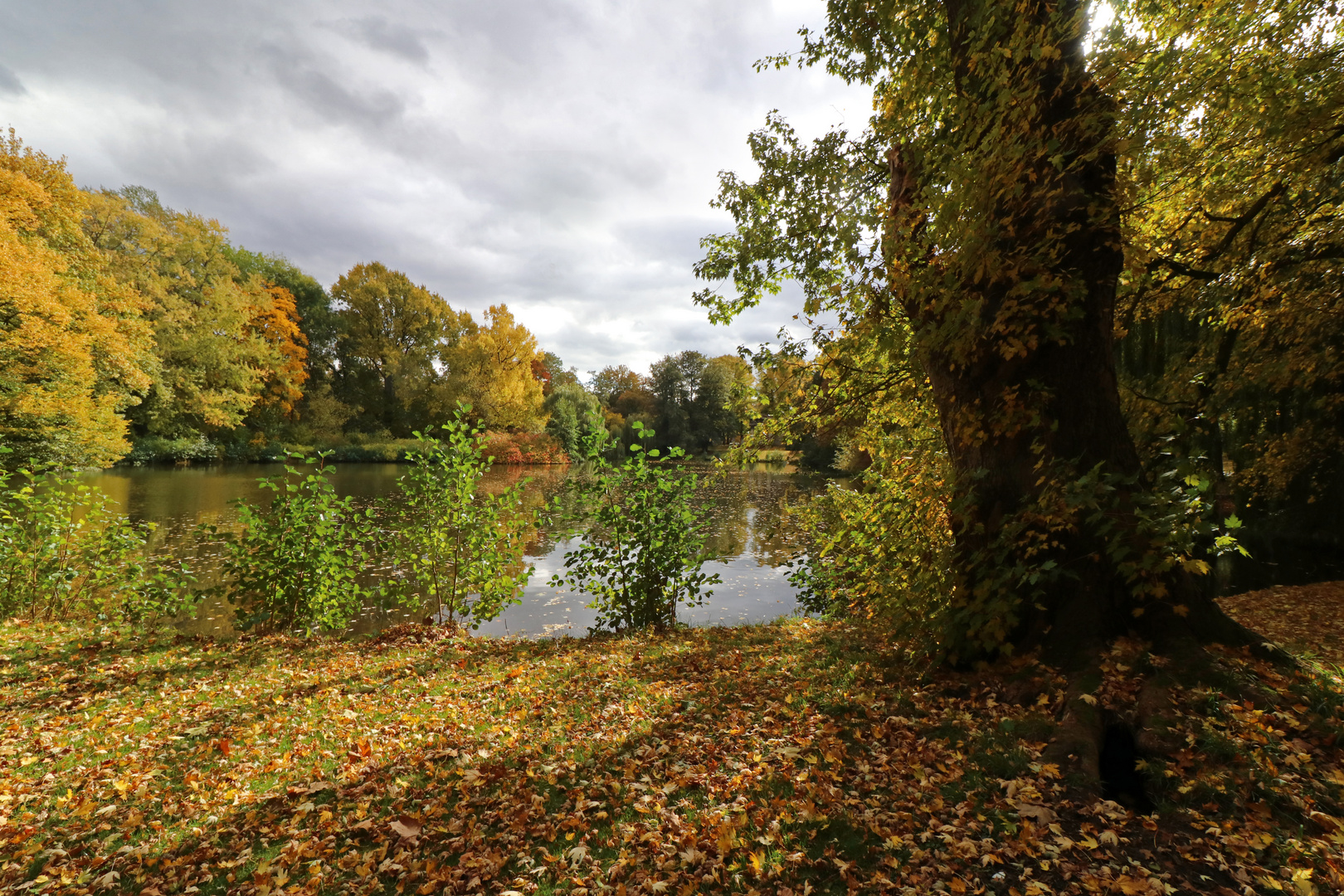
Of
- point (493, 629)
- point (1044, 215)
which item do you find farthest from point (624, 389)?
point (1044, 215)

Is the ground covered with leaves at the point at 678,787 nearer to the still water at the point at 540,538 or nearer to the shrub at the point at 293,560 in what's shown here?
the shrub at the point at 293,560

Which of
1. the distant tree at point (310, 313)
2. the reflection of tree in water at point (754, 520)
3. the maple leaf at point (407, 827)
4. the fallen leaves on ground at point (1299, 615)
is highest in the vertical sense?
the distant tree at point (310, 313)

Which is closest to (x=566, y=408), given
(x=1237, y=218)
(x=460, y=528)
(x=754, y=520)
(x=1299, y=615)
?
(x=754, y=520)

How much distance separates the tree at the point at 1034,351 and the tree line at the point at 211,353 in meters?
2.61

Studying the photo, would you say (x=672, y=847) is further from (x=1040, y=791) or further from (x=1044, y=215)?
(x=1044, y=215)

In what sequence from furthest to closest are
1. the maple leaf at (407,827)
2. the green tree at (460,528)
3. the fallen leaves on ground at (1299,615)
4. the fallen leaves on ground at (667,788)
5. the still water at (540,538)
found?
the still water at (540,538), the green tree at (460,528), the fallen leaves on ground at (1299,615), the maple leaf at (407,827), the fallen leaves on ground at (667,788)

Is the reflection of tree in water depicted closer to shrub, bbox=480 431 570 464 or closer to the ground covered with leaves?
the ground covered with leaves

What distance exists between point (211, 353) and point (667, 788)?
35.5 m

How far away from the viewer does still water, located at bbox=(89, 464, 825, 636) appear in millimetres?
9375

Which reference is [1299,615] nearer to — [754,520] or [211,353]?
[754,520]

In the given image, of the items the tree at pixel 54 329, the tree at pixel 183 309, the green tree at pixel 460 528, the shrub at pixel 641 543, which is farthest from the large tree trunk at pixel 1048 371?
the tree at pixel 183 309

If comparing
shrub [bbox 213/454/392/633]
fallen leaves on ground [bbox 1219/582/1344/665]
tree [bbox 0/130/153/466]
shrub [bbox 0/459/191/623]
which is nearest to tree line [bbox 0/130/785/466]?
A: tree [bbox 0/130/153/466]

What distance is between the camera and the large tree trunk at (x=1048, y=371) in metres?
4.03

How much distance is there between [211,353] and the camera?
1141 inches
